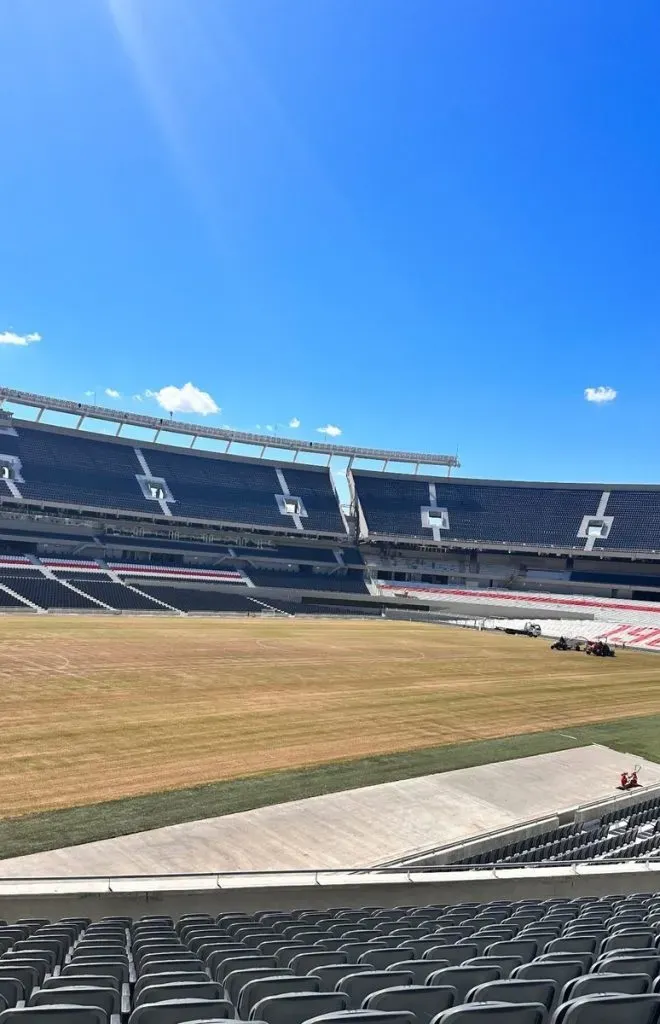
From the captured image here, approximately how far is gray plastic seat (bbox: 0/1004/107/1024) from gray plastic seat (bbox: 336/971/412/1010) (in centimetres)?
134

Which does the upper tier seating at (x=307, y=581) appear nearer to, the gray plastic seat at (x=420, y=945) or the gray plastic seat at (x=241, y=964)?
the gray plastic seat at (x=420, y=945)

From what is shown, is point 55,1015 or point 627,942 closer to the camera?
point 55,1015

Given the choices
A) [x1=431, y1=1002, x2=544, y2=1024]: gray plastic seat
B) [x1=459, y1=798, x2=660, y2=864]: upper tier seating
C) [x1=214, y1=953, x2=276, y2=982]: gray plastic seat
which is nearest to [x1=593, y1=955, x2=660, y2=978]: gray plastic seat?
[x1=431, y1=1002, x2=544, y2=1024]: gray plastic seat

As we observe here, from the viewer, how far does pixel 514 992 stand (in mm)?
3037

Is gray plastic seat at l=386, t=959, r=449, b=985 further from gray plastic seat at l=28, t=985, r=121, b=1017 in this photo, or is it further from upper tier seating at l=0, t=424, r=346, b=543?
upper tier seating at l=0, t=424, r=346, b=543

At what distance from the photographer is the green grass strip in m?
11.3

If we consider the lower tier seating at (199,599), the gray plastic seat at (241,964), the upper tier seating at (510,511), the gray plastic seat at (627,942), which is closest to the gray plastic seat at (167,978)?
the gray plastic seat at (241,964)

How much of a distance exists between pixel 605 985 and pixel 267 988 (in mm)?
1796

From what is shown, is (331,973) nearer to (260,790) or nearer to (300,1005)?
(300,1005)

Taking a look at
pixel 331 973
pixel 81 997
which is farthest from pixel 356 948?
pixel 81 997

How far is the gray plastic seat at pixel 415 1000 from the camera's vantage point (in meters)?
2.89

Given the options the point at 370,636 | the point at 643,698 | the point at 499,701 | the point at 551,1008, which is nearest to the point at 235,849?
the point at 551,1008

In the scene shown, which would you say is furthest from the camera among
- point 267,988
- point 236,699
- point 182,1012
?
point 236,699

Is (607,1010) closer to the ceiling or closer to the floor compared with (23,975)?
closer to the ceiling
